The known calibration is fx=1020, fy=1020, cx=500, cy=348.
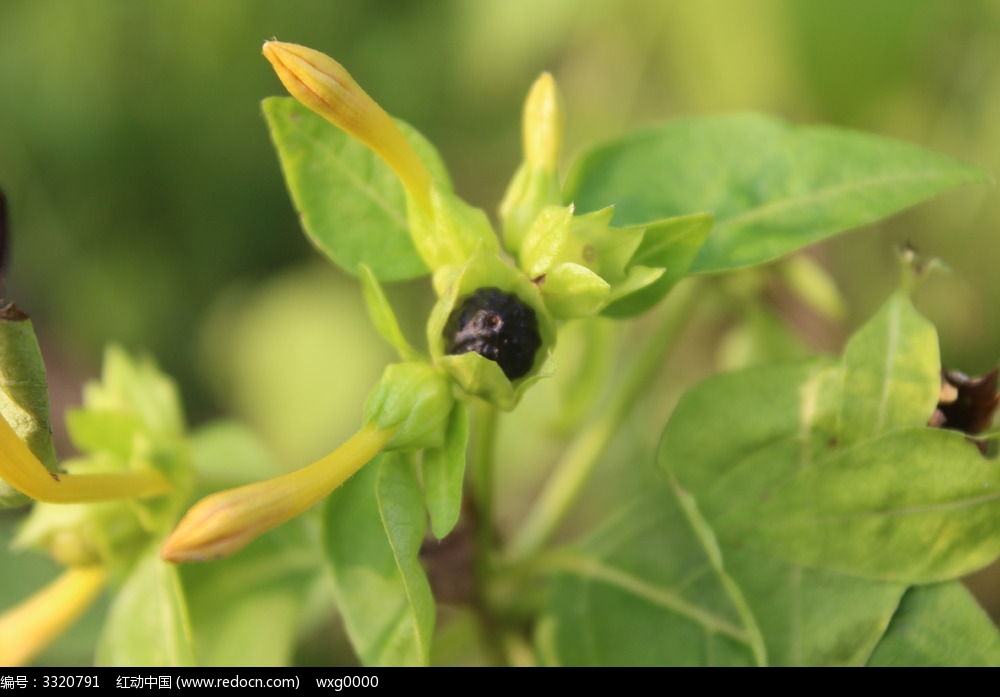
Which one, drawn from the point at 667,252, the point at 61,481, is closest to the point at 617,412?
the point at 667,252

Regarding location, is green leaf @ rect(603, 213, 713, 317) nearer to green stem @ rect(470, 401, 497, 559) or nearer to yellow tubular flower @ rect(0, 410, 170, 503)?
green stem @ rect(470, 401, 497, 559)

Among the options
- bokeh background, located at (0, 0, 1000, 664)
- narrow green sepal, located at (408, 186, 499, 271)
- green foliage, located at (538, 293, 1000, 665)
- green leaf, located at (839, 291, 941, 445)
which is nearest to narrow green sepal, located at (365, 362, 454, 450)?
narrow green sepal, located at (408, 186, 499, 271)

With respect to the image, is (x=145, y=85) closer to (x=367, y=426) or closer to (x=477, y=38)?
(x=477, y=38)

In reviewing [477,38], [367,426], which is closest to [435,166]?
[367,426]

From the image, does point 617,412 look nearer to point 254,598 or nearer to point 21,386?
point 254,598

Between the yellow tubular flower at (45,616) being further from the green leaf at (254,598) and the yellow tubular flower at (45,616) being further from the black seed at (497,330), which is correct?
the black seed at (497,330)

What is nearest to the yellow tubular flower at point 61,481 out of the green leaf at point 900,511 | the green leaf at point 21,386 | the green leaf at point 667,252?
the green leaf at point 21,386
